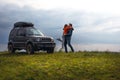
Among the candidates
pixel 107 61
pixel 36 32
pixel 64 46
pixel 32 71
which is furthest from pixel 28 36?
pixel 32 71

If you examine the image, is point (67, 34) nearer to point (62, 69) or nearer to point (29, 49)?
point (29, 49)

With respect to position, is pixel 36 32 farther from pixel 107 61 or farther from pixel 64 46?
pixel 107 61

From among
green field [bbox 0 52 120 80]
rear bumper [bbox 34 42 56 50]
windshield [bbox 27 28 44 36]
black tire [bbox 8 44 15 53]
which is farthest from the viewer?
black tire [bbox 8 44 15 53]

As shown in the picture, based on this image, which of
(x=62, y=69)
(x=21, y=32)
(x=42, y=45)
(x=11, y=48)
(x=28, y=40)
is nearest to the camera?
(x=62, y=69)

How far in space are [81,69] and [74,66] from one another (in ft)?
3.14

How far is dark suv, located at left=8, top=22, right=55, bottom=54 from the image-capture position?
31016 millimetres

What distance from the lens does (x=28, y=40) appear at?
31.5 meters

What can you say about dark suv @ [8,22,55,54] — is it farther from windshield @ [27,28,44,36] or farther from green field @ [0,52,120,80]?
green field @ [0,52,120,80]

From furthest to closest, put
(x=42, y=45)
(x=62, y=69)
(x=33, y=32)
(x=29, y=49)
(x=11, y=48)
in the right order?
(x=11, y=48)
(x=33, y=32)
(x=29, y=49)
(x=42, y=45)
(x=62, y=69)

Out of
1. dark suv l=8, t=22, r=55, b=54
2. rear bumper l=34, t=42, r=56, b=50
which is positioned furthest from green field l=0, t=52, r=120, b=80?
dark suv l=8, t=22, r=55, b=54

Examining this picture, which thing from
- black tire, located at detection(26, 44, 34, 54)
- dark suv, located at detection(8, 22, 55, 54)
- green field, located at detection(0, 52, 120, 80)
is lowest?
green field, located at detection(0, 52, 120, 80)

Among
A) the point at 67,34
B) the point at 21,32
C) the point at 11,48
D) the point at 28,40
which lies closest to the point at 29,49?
the point at 28,40

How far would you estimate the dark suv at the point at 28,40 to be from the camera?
31.0 meters

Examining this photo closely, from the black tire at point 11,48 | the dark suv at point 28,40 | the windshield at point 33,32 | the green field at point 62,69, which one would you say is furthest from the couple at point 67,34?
the green field at point 62,69
